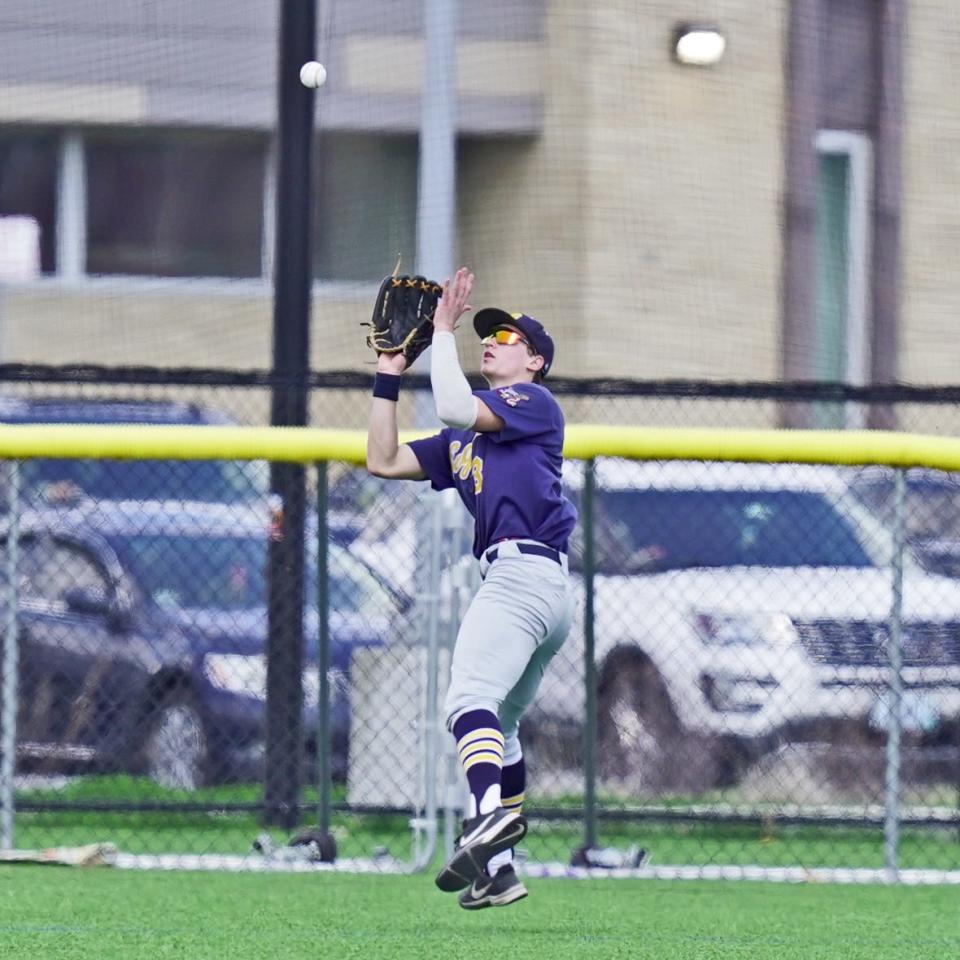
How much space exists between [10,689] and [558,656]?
2.10m

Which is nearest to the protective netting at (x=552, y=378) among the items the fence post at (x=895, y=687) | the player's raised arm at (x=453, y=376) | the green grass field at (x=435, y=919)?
the fence post at (x=895, y=687)

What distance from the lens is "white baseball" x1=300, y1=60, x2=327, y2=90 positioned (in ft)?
24.4

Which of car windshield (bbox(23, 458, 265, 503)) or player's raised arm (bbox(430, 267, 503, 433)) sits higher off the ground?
player's raised arm (bbox(430, 267, 503, 433))

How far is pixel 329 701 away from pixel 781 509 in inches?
79.3

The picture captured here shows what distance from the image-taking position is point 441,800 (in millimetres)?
7031

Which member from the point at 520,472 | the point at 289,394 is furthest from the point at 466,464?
the point at 289,394

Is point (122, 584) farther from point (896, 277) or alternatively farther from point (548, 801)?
point (896, 277)

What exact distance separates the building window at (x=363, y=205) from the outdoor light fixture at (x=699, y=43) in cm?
121

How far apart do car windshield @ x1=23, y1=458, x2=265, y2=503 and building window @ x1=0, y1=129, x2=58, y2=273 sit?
86 centimetres

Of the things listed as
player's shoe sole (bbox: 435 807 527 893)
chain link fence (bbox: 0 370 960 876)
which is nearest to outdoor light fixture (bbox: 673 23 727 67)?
chain link fence (bbox: 0 370 960 876)

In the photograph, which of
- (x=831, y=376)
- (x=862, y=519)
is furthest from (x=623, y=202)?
(x=862, y=519)

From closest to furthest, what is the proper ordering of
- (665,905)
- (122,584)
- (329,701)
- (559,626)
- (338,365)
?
(559,626)
(665,905)
(329,701)
(338,365)
(122,584)

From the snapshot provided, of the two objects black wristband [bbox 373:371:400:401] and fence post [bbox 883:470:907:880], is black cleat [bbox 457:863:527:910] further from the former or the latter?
fence post [bbox 883:470:907:880]

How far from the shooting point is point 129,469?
836 cm
